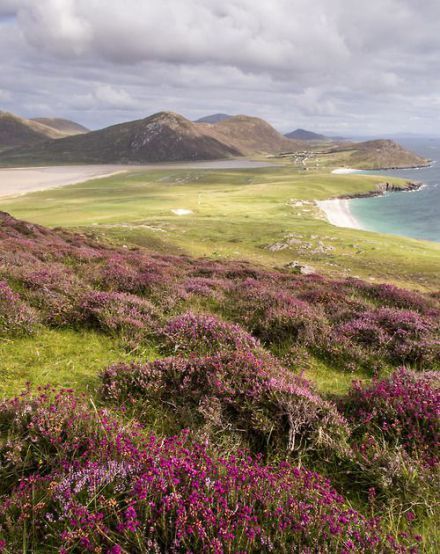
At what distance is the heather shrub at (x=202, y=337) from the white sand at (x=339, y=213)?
3579 inches

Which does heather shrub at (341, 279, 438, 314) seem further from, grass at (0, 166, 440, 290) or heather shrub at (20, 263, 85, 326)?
grass at (0, 166, 440, 290)

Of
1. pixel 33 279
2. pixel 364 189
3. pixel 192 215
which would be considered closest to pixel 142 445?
pixel 33 279

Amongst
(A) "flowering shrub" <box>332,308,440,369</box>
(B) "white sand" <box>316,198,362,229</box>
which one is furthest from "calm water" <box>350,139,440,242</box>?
(A) "flowering shrub" <box>332,308,440,369</box>

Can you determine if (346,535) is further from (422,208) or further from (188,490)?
(422,208)

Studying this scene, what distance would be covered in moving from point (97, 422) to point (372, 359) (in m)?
5.69

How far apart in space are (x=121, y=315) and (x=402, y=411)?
5751 mm

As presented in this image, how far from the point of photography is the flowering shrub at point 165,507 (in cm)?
275

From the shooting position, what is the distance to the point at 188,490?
3107 millimetres

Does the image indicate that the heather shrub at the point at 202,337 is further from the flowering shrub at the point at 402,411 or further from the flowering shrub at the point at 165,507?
the flowering shrub at the point at 165,507

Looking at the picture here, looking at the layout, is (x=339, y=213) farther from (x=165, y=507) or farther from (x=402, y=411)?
(x=165, y=507)

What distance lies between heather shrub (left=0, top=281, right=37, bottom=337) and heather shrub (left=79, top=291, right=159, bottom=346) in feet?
3.49

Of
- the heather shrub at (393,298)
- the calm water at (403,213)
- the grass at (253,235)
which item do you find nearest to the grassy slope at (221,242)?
the grass at (253,235)

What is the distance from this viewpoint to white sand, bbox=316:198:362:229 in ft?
318

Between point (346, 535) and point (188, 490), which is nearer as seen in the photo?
point (346, 535)
